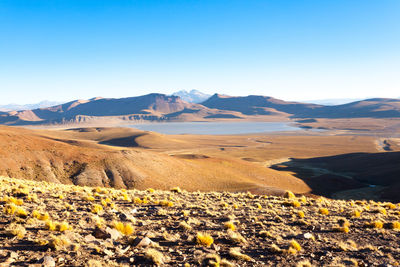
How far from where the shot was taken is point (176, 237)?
381 inches

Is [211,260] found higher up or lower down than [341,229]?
higher up

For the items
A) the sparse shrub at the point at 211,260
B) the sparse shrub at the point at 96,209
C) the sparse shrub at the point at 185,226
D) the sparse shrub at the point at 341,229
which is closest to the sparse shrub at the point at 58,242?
the sparse shrub at the point at 96,209

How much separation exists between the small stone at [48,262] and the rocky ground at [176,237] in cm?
2

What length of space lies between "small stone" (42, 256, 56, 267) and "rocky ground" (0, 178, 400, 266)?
0.07 feet

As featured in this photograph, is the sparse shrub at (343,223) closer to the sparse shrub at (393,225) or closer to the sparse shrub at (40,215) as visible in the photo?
the sparse shrub at (393,225)

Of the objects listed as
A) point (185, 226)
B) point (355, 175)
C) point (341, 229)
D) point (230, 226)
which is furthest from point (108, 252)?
point (355, 175)

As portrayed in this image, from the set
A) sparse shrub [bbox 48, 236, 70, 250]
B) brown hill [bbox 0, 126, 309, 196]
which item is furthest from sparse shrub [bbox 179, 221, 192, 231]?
brown hill [bbox 0, 126, 309, 196]

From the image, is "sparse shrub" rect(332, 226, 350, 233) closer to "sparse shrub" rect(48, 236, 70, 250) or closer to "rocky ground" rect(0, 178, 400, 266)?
"rocky ground" rect(0, 178, 400, 266)

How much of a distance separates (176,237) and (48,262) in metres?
4.27

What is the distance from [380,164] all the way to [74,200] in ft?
245

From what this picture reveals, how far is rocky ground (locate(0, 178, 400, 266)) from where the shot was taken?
299 inches

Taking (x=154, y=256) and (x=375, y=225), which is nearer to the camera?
(x=154, y=256)

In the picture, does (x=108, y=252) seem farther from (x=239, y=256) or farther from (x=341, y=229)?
(x=341, y=229)

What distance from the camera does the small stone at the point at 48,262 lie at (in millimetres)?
6645
